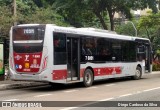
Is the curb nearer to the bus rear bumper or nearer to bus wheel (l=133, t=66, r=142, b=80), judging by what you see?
the bus rear bumper

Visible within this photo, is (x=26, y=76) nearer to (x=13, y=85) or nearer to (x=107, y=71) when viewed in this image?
(x=13, y=85)

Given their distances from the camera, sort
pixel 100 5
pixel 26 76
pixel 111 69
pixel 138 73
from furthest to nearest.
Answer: pixel 100 5, pixel 138 73, pixel 111 69, pixel 26 76

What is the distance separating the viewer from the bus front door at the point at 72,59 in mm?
18734

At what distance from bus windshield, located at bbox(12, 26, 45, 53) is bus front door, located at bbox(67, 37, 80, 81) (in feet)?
5.47

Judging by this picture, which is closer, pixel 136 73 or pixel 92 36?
pixel 92 36

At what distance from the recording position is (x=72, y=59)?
19016 mm

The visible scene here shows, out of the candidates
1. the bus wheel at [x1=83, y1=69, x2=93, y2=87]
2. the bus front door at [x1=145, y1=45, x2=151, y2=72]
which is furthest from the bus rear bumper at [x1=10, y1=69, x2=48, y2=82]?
the bus front door at [x1=145, y1=45, x2=151, y2=72]

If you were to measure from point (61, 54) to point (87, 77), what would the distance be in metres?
2.69

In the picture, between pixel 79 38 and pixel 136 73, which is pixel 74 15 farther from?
pixel 79 38

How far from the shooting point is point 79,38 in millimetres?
19531

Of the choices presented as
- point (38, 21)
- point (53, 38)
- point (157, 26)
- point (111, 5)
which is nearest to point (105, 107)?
point (53, 38)

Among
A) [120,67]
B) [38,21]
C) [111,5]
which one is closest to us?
[120,67]

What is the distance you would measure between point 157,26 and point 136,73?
24.6m

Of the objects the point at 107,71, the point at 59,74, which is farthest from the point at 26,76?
the point at 107,71
